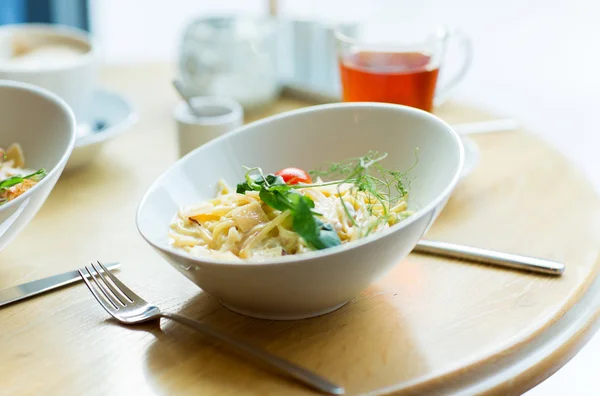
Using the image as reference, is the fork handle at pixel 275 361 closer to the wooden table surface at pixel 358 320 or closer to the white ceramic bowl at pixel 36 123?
the wooden table surface at pixel 358 320

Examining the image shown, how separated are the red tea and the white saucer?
0.46m

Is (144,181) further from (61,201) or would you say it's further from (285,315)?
(285,315)

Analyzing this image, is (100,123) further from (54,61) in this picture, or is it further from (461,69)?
(461,69)

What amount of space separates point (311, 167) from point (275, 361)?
45 cm

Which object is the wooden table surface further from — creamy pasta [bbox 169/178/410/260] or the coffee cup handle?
the coffee cup handle

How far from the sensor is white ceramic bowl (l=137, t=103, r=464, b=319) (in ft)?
2.87

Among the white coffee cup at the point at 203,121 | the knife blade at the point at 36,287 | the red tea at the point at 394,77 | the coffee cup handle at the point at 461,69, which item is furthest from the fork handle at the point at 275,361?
the coffee cup handle at the point at 461,69

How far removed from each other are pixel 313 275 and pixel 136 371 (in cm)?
24

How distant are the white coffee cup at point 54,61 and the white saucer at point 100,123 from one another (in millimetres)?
49

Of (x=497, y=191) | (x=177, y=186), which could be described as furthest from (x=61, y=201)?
(x=497, y=191)

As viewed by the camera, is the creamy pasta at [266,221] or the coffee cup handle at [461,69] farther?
the coffee cup handle at [461,69]

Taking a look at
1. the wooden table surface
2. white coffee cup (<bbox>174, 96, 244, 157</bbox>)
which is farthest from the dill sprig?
white coffee cup (<bbox>174, 96, 244, 157</bbox>)

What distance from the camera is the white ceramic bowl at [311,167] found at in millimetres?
875

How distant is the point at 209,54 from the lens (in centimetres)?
179
